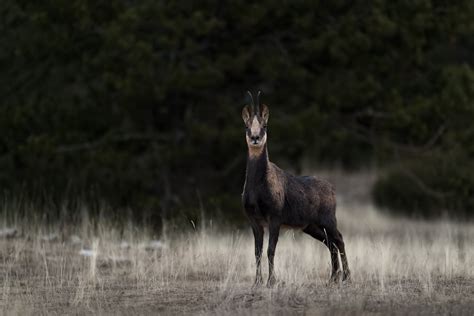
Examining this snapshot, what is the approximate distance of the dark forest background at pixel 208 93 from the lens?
66.8 feet

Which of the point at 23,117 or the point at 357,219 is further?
the point at 357,219

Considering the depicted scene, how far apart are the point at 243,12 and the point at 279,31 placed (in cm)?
147

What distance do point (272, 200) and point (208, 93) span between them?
449 inches

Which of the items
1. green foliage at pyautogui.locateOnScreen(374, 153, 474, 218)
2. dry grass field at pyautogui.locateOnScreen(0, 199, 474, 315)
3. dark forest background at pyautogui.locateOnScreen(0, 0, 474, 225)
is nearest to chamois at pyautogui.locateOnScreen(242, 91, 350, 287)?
dry grass field at pyautogui.locateOnScreen(0, 199, 474, 315)

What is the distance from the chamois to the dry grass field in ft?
1.74

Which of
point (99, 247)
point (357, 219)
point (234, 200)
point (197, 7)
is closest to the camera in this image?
point (99, 247)

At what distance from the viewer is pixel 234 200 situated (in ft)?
65.3

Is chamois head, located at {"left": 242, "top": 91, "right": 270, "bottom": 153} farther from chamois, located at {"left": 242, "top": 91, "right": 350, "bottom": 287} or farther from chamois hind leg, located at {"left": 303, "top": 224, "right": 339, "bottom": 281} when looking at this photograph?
chamois hind leg, located at {"left": 303, "top": 224, "right": 339, "bottom": 281}

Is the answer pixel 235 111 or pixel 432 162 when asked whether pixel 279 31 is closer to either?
pixel 235 111

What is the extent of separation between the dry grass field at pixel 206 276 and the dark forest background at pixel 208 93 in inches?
167

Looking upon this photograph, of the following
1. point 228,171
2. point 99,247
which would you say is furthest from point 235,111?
point 99,247

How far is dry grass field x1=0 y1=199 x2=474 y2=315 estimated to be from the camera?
31.2 feet

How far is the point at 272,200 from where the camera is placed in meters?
10.4

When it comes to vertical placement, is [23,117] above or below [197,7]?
below
